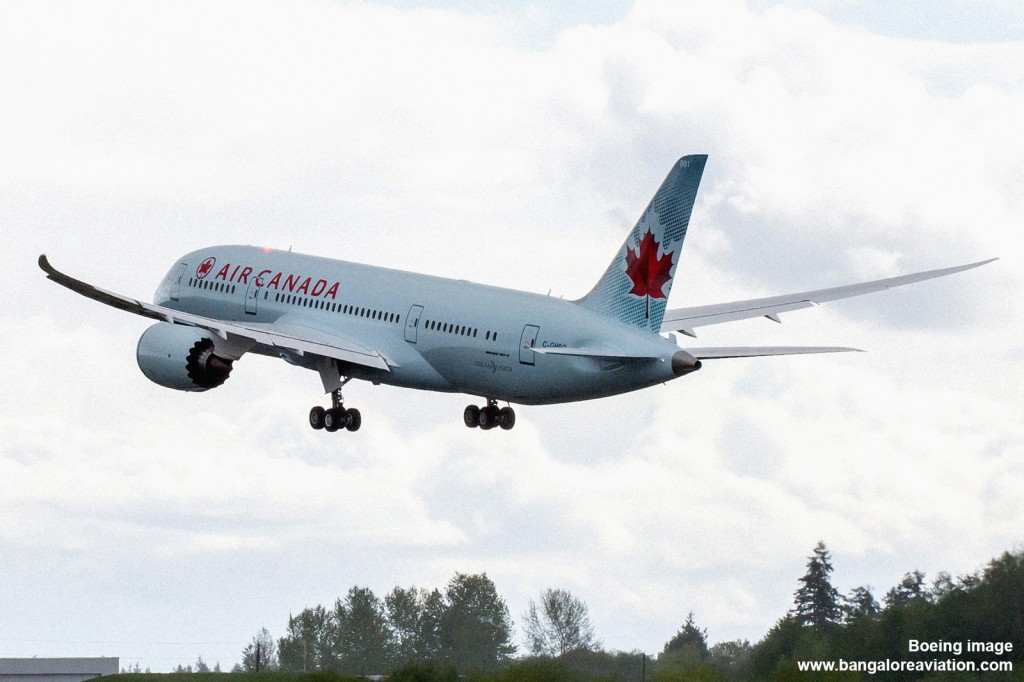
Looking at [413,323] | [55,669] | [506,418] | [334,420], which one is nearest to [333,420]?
[334,420]

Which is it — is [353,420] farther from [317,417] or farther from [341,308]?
[341,308]

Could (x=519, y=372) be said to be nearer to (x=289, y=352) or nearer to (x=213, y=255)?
(x=289, y=352)

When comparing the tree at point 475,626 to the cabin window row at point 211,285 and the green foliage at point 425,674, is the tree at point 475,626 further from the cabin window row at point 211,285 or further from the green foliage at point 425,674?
the cabin window row at point 211,285

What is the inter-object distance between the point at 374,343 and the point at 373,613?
31.6 ft

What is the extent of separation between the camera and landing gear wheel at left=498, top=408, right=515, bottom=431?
2443 inches

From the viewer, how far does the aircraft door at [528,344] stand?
54531 millimetres

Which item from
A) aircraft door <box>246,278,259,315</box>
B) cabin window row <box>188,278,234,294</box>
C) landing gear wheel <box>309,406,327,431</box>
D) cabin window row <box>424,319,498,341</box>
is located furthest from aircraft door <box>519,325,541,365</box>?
cabin window row <box>188,278,234,294</box>

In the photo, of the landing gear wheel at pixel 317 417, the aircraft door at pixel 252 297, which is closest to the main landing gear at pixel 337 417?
the landing gear wheel at pixel 317 417

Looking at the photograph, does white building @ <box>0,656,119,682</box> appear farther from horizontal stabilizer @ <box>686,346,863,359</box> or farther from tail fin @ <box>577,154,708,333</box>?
horizontal stabilizer @ <box>686,346,863,359</box>

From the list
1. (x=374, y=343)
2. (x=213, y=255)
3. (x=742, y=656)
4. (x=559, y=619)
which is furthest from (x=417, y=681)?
(x=213, y=255)

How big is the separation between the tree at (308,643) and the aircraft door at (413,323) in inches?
449

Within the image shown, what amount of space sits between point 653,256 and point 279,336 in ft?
45.6

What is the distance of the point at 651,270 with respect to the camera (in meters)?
53.5

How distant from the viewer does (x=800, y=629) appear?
162 feet
